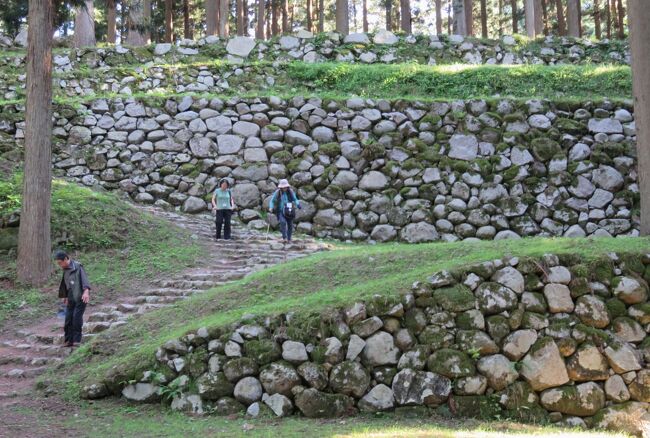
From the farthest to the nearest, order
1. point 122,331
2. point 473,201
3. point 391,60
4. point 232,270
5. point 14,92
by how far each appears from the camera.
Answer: point 391,60 < point 14,92 < point 473,201 < point 232,270 < point 122,331

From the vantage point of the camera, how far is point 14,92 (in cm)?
1573

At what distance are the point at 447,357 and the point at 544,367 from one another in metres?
1.07

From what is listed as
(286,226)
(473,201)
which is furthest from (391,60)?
(286,226)

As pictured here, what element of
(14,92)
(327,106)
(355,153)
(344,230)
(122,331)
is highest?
(14,92)

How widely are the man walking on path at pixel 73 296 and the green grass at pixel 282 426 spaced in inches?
69.9

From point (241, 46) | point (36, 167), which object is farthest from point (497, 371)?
point (241, 46)

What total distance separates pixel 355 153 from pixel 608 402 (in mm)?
8064

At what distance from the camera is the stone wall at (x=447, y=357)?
6.04m

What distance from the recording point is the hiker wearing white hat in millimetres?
11164

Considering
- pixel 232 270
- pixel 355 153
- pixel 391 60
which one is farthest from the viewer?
pixel 391 60

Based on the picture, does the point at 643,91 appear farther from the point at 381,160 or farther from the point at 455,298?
the point at 381,160

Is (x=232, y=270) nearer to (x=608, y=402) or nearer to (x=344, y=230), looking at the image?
(x=344, y=230)

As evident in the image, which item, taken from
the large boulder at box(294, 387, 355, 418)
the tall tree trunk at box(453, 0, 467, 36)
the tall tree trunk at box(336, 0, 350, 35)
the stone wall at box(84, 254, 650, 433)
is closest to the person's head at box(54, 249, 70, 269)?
the stone wall at box(84, 254, 650, 433)

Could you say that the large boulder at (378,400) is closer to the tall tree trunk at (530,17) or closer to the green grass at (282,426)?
the green grass at (282,426)
